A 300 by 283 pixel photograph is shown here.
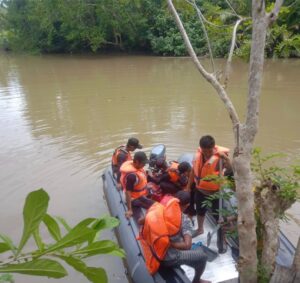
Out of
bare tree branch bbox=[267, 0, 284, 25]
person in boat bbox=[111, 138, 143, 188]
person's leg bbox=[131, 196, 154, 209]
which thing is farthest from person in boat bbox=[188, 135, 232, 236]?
bare tree branch bbox=[267, 0, 284, 25]

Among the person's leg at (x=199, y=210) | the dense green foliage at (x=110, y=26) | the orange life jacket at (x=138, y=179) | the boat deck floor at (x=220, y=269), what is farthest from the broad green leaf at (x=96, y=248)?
the dense green foliage at (x=110, y=26)

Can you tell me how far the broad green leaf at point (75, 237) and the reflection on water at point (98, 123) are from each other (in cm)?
387

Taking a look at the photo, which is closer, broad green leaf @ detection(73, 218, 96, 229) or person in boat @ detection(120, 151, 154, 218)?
broad green leaf @ detection(73, 218, 96, 229)

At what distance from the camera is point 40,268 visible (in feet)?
2.19

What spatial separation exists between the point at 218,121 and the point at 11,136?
193 inches

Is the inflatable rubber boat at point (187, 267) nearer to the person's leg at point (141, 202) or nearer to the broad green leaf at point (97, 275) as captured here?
the person's leg at point (141, 202)

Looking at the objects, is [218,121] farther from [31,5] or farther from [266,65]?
[31,5]

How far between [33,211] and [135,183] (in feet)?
12.2

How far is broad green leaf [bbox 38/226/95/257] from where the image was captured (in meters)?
0.67

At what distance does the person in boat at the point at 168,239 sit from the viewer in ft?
9.88

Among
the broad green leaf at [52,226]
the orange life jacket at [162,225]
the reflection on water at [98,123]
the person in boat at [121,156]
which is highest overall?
the broad green leaf at [52,226]

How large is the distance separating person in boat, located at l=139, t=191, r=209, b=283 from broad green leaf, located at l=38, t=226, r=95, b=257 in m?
2.36

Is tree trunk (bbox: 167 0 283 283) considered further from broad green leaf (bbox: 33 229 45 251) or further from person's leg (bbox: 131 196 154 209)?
person's leg (bbox: 131 196 154 209)

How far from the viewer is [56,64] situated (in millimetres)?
22281
